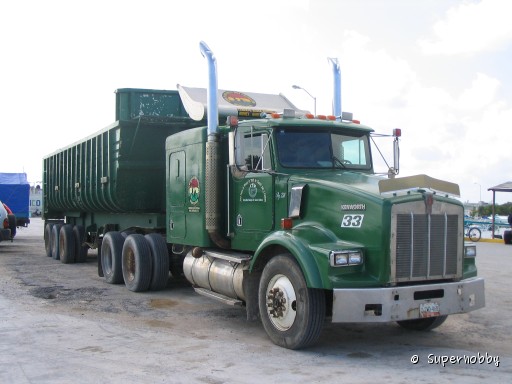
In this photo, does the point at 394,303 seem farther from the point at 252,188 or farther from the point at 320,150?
the point at 252,188

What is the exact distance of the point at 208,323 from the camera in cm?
854

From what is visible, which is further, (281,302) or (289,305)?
(281,302)

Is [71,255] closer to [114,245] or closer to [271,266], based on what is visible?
[114,245]

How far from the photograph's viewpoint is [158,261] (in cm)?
1107

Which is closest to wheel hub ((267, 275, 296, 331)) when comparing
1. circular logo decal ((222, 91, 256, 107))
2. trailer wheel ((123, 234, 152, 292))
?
circular logo decal ((222, 91, 256, 107))

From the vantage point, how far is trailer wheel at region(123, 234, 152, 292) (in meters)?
11.1

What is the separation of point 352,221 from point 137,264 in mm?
5583

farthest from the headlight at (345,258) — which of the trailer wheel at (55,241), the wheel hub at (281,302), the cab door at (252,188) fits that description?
the trailer wheel at (55,241)

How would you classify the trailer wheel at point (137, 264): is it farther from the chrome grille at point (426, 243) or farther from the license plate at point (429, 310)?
the license plate at point (429, 310)

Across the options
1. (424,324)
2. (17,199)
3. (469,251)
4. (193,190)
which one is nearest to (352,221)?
(469,251)

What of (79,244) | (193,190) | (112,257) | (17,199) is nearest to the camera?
(193,190)

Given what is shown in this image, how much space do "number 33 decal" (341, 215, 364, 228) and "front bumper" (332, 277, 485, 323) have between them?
749mm

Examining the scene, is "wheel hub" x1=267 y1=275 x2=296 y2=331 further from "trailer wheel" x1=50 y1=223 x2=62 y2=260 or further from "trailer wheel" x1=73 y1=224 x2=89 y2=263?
"trailer wheel" x1=50 y1=223 x2=62 y2=260

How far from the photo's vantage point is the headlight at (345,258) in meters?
6.30
